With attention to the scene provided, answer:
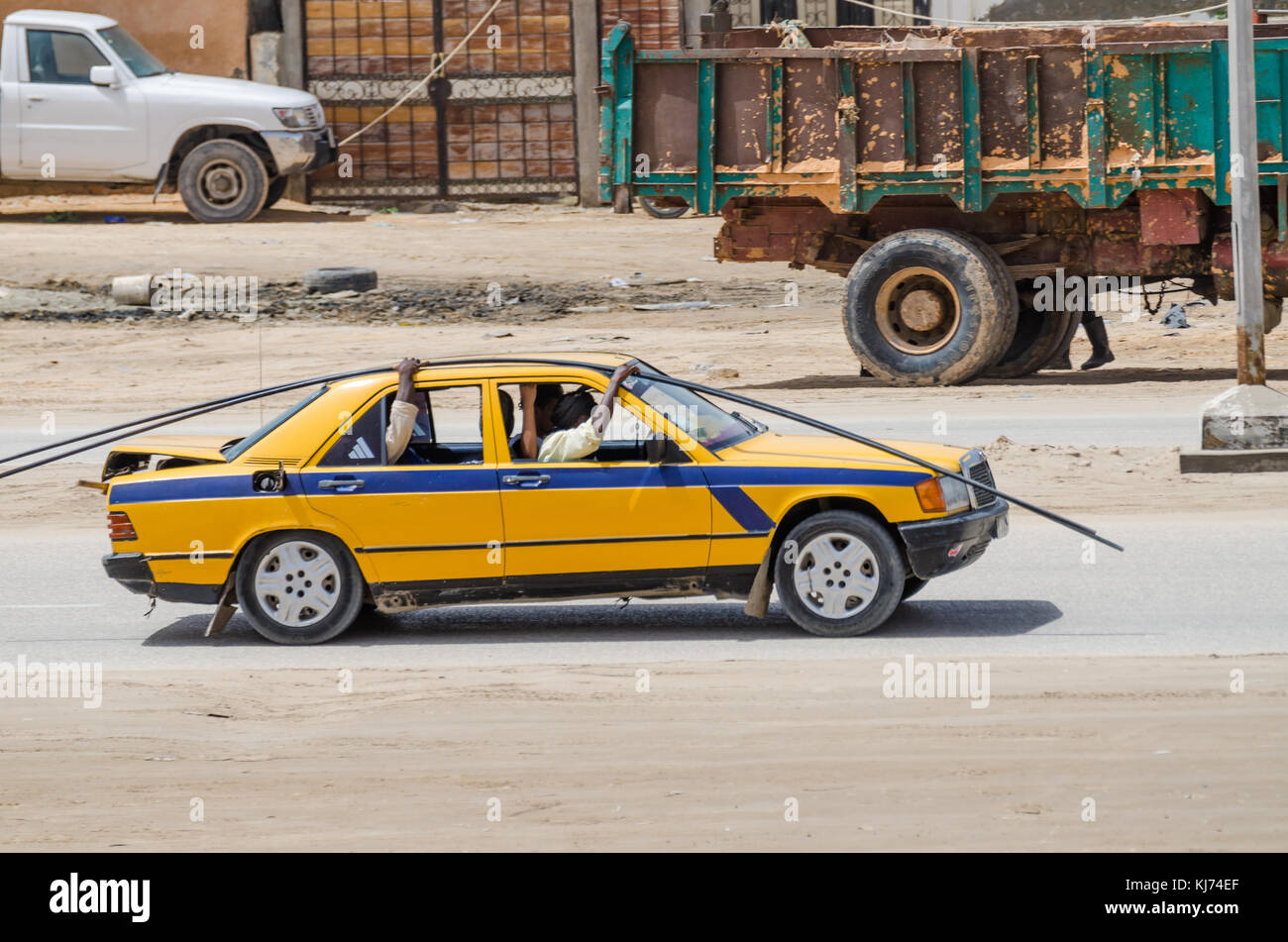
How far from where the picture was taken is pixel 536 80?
3086 cm

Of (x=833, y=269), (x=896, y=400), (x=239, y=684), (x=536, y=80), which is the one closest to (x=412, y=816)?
(x=239, y=684)

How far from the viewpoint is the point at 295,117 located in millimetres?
27609

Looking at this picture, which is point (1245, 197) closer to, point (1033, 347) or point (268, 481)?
point (1033, 347)

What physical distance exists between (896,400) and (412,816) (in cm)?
1193

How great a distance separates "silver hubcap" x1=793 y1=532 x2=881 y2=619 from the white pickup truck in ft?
66.1

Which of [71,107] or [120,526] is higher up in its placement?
[71,107]

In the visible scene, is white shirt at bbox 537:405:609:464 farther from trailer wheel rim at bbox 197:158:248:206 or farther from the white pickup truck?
trailer wheel rim at bbox 197:158:248:206

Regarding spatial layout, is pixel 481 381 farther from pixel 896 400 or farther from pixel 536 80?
pixel 536 80

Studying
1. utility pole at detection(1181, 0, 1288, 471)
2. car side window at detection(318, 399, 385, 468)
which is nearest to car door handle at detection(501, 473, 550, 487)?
car side window at detection(318, 399, 385, 468)

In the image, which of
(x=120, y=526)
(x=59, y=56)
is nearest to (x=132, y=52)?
(x=59, y=56)

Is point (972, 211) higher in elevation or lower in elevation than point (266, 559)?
higher

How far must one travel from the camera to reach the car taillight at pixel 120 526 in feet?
30.7

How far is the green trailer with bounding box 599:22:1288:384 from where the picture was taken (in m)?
16.6

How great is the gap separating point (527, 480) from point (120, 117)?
1994 cm
